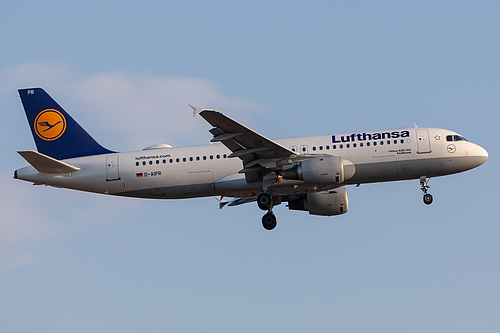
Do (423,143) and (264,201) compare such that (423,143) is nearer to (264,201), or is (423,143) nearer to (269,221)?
(264,201)

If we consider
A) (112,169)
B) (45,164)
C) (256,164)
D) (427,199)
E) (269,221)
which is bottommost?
(269,221)

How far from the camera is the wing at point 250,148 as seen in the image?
42562mm

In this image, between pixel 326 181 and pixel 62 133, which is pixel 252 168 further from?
pixel 62 133

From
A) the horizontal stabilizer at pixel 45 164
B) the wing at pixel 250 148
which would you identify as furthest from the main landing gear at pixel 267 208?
the horizontal stabilizer at pixel 45 164

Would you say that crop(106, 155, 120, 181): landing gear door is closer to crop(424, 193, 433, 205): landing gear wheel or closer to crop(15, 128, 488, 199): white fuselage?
crop(15, 128, 488, 199): white fuselage

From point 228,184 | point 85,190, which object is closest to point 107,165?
point 85,190

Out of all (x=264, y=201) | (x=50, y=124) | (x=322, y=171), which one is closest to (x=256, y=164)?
(x=264, y=201)

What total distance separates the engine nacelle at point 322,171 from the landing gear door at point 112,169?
10.4m

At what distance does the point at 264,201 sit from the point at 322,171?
4.23 metres

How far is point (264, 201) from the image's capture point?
4628 centimetres

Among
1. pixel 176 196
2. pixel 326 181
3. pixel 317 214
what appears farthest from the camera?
pixel 317 214

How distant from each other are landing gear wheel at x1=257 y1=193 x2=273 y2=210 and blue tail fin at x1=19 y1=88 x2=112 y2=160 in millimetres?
9437

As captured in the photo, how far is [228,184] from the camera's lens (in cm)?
4588

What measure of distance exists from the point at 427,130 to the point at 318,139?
20.0ft
